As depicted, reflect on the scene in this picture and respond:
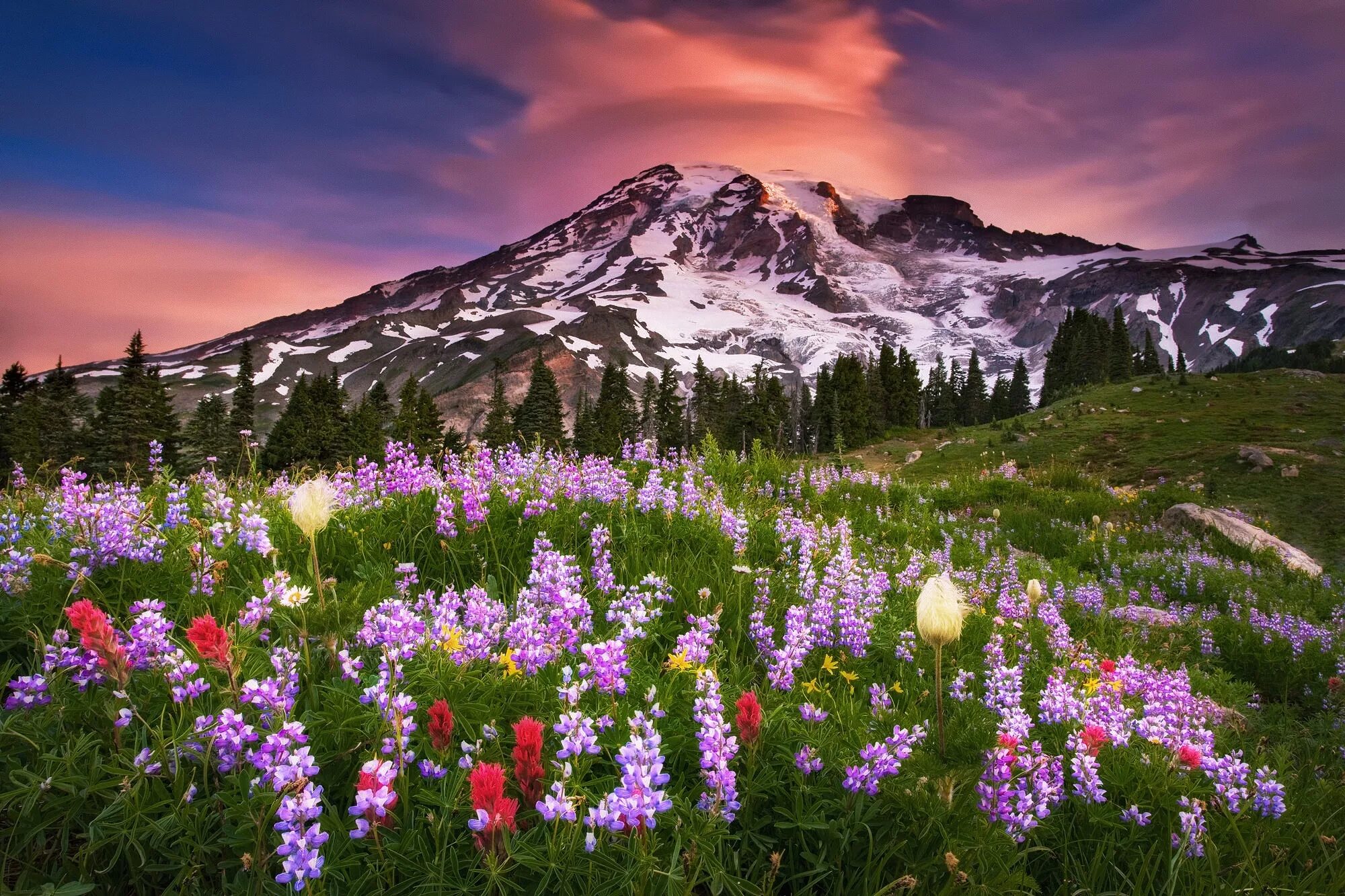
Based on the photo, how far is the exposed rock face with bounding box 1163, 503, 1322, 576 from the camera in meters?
11.0

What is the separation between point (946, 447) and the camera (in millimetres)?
27953

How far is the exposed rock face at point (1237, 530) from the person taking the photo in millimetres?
10969

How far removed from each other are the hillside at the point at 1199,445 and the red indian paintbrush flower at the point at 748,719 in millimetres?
14833

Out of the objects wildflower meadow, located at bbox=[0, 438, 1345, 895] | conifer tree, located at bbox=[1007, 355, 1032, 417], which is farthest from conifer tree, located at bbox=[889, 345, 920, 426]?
wildflower meadow, located at bbox=[0, 438, 1345, 895]

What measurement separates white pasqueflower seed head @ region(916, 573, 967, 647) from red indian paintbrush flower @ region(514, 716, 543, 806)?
1667 millimetres

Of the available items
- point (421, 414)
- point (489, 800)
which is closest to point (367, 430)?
point (421, 414)

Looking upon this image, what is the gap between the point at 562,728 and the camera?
2139mm

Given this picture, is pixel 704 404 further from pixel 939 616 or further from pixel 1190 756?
pixel 939 616

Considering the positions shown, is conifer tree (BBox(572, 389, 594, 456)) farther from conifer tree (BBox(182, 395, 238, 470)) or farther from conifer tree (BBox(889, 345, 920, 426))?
conifer tree (BBox(889, 345, 920, 426))

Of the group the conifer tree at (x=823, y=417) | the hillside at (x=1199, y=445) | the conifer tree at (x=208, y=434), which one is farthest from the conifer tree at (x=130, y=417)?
the conifer tree at (x=823, y=417)

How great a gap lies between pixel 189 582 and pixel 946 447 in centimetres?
2840

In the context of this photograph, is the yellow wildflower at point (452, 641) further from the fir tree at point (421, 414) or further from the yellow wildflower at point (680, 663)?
the fir tree at point (421, 414)

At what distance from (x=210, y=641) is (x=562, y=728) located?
120cm

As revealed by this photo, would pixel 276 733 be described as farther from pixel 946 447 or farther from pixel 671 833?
pixel 946 447
